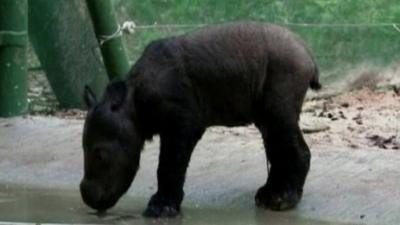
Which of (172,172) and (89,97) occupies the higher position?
(89,97)

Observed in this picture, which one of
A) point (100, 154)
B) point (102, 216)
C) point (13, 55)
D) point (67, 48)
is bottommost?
point (67, 48)

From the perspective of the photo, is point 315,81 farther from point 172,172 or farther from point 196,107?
point 172,172

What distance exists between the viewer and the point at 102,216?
634 cm

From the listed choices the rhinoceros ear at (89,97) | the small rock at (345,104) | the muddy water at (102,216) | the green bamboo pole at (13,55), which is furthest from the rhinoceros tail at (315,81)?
the green bamboo pole at (13,55)

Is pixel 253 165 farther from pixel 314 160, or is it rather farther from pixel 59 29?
pixel 59 29

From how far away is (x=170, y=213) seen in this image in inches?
252

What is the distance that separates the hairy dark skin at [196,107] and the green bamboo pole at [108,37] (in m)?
3.09

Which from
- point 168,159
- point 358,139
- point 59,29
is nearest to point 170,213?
point 168,159

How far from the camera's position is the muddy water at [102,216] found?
6191 mm

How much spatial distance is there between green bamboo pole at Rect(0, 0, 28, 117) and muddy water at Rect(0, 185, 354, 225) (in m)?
2.87

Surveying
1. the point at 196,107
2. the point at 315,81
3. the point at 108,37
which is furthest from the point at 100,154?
the point at 108,37

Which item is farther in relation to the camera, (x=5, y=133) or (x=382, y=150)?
(x=5, y=133)

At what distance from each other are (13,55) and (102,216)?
401 centimetres

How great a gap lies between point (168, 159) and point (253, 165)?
116 cm
